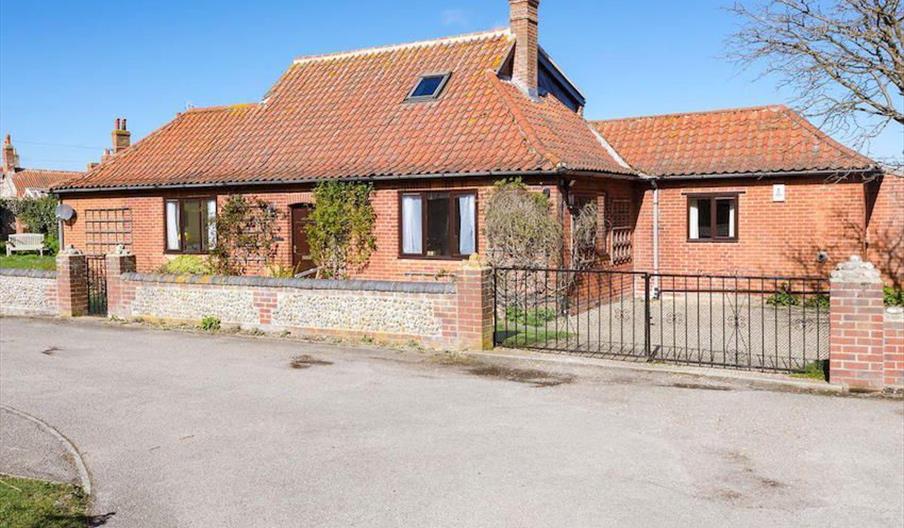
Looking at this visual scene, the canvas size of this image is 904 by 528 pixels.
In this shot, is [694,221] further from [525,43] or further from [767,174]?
[525,43]

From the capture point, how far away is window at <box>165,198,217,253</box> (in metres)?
19.6

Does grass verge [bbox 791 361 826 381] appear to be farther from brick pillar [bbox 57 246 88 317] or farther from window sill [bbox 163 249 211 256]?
window sill [bbox 163 249 211 256]

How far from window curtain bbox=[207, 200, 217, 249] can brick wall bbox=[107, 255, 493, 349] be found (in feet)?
13.6

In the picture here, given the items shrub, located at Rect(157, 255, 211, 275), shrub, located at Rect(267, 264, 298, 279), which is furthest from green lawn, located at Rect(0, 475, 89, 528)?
shrub, located at Rect(157, 255, 211, 275)

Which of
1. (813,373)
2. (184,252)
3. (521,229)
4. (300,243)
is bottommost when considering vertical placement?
(813,373)

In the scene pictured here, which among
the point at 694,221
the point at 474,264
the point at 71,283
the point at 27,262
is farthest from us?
the point at 27,262

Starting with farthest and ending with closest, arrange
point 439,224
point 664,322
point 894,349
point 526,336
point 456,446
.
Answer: point 439,224, point 664,322, point 526,336, point 894,349, point 456,446

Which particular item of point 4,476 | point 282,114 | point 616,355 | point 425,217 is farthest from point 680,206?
point 4,476

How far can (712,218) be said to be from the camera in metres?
17.9

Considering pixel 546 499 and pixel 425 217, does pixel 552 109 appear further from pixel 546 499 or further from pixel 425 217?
pixel 546 499

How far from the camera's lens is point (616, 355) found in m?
11.0

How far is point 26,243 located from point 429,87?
2120 centimetres

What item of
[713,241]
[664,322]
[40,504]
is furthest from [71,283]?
[713,241]

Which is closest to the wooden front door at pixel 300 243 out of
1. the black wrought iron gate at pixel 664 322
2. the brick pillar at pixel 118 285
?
the brick pillar at pixel 118 285
